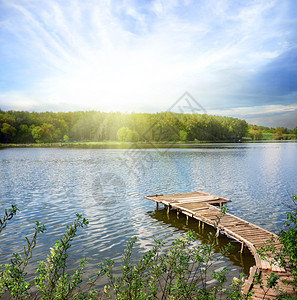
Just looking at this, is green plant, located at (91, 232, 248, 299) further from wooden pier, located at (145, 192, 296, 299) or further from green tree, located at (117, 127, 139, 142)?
green tree, located at (117, 127, 139, 142)

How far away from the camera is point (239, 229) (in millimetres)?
12438

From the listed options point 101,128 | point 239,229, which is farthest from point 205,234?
point 101,128

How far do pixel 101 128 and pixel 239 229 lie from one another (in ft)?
548

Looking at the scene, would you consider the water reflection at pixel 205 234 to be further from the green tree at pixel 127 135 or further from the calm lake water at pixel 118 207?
the green tree at pixel 127 135

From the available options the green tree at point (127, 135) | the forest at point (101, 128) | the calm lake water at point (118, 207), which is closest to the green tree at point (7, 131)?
the forest at point (101, 128)

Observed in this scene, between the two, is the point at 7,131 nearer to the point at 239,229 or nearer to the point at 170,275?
the point at 239,229

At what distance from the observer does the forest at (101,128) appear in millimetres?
145750

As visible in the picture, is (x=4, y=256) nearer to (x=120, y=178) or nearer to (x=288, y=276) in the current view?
(x=288, y=276)

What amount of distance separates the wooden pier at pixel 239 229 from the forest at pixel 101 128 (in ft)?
421

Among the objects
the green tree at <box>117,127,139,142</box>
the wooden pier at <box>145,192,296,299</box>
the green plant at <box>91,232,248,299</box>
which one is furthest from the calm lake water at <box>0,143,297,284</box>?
the green tree at <box>117,127,139,142</box>

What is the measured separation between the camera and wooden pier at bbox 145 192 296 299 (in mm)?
7425

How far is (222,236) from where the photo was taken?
13719mm

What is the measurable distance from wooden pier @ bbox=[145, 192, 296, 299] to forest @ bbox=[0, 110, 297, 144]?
421 feet

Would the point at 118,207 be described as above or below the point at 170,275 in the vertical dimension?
→ below
